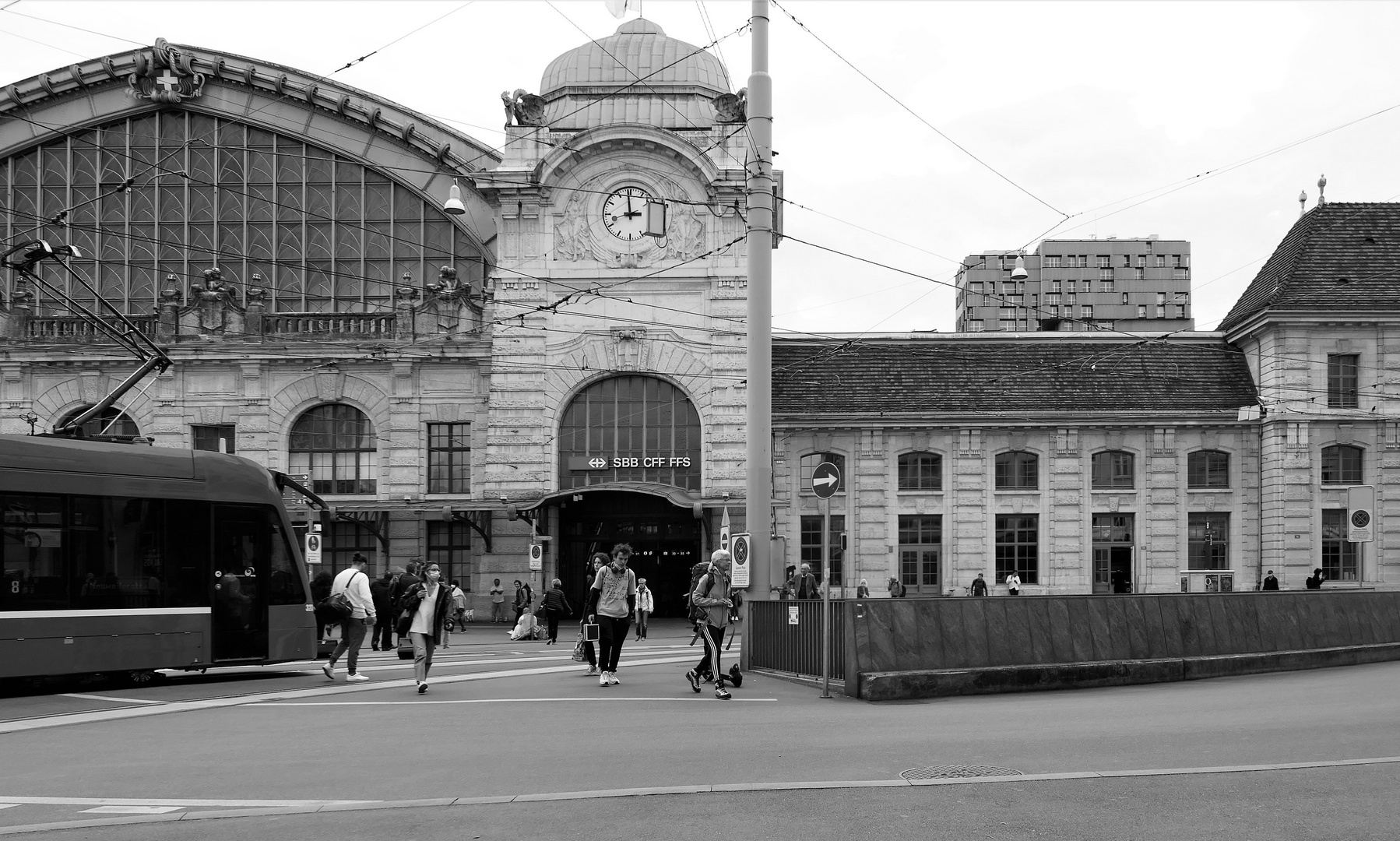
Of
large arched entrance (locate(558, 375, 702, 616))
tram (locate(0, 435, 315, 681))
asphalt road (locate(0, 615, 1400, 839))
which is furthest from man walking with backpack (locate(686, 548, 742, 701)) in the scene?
large arched entrance (locate(558, 375, 702, 616))

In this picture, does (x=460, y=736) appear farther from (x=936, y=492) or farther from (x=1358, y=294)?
(x=1358, y=294)

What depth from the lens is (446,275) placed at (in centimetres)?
4231

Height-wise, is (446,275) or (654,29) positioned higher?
(654,29)

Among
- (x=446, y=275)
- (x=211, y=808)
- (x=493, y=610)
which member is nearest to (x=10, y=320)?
(x=446, y=275)

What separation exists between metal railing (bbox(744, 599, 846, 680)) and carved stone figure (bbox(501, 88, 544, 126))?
2486 centimetres

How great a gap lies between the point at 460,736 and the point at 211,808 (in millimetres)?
3551

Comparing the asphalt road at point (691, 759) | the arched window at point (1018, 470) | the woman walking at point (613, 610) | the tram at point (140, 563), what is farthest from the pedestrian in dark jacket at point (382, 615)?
the arched window at point (1018, 470)

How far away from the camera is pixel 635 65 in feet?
141

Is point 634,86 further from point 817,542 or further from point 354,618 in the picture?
point 354,618

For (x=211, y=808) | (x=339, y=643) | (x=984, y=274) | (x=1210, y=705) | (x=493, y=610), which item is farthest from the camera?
(x=984, y=274)

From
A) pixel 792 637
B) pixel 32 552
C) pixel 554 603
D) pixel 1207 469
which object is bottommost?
pixel 554 603

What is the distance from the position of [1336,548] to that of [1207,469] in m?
4.38

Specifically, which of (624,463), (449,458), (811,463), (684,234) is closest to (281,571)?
(624,463)

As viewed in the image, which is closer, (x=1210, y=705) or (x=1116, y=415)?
(x=1210, y=705)
